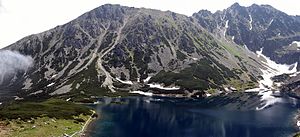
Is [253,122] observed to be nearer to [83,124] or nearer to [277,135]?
[277,135]

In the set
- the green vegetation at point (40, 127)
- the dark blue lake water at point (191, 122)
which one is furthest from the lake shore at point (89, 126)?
the green vegetation at point (40, 127)

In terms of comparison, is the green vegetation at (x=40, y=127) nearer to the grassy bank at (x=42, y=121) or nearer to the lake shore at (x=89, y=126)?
the grassy bank at (x=42, y=121)

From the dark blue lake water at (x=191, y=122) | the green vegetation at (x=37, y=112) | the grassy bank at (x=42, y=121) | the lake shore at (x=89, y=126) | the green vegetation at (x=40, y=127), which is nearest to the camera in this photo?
the green vegetation at (x=40, y=127)

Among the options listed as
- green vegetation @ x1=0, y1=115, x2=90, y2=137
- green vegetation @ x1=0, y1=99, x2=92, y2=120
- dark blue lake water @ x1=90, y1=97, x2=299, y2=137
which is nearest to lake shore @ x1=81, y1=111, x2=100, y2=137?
dark blue lake water @ x1=90, y1=97, x2=299, y2=137

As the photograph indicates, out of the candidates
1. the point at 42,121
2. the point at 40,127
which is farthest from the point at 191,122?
the point at 40,127

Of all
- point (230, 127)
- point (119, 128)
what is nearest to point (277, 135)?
point (230, 127)

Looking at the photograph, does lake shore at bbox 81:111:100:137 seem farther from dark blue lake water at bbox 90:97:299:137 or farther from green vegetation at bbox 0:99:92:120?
green vegetation at bbox 0:99:92:120

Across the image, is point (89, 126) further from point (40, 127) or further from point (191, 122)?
point (191, 122)

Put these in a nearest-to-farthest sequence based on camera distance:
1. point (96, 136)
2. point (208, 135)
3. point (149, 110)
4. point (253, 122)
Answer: point (96, 136), point (208, 135), point (253, 122), point (149, 110)

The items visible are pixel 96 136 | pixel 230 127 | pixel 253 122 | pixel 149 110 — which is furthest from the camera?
pixel 149 110
